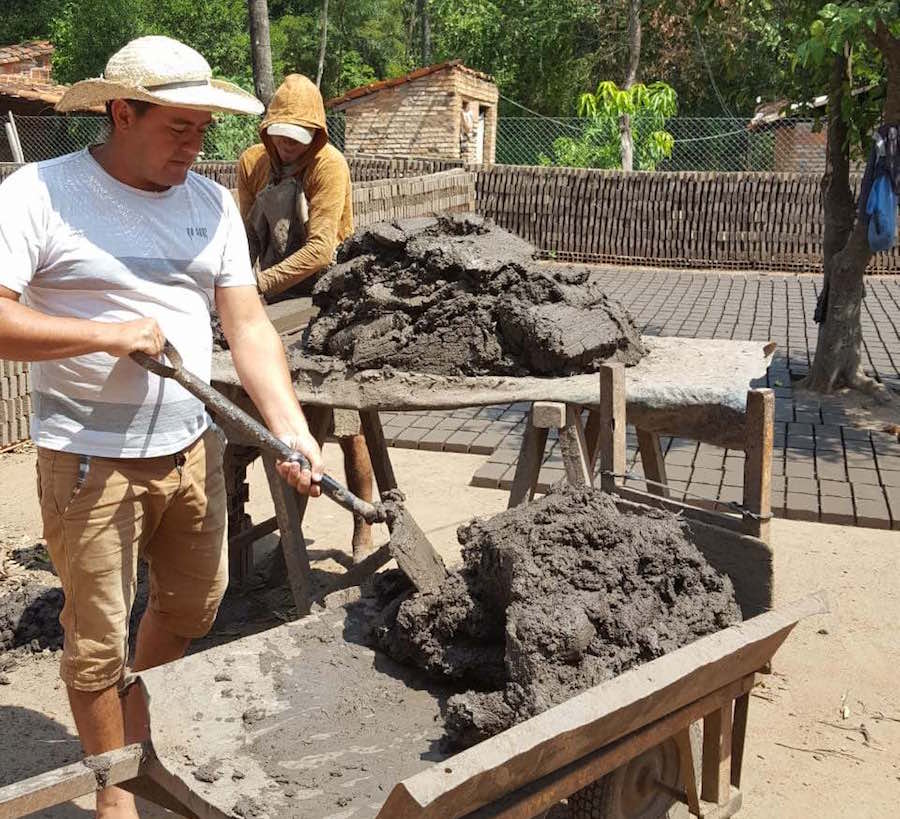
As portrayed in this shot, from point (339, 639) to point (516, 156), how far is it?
20.6 metres

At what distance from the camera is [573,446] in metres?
3.69

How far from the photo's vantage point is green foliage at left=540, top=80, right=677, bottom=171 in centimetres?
1850

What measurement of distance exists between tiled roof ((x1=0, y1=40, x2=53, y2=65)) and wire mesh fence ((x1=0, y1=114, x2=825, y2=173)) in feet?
23.9

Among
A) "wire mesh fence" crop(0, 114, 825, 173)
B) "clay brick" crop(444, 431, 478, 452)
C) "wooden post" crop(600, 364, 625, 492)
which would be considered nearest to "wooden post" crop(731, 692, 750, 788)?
"wooden post" crop(600, 364, 625, 492)

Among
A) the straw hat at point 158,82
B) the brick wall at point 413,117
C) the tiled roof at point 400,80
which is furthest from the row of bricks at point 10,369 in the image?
the brick wall at point 413,117

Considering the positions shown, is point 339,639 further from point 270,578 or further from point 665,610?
point 270,578

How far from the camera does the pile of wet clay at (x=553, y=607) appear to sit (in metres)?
2.50

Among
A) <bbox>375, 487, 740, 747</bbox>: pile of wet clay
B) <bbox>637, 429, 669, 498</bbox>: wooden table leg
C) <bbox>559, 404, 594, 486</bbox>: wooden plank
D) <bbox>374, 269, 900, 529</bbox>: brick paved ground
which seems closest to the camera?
<bbox>375, 487, 740, 747</bbox>: pile of wet clay

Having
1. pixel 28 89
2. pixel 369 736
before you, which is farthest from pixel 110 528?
pixel 28 89

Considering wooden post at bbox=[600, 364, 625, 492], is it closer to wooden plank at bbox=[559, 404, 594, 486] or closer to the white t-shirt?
wooden plank at bbox=[559, 404, 594, 486]

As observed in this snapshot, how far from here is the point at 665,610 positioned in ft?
9.04

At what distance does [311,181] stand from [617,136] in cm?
1522

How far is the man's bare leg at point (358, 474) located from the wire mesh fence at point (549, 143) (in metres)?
15.5

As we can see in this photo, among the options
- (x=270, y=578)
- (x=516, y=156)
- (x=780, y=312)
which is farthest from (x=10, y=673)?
(x=516, y=156)
